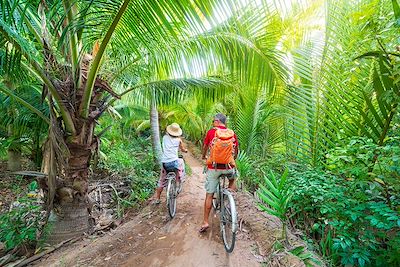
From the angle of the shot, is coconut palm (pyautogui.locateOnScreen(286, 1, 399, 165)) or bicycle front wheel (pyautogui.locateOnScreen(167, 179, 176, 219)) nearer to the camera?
coconut palm (pyautogui.locateOnScreen(286, 1, 399, 165))

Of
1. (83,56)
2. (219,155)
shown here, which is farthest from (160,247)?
(83,56)

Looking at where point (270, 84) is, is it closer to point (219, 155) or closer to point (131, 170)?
point (219, 155)

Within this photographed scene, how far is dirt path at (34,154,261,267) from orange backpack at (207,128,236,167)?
1140 millimetres

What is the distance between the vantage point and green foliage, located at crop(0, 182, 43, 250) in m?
4.18

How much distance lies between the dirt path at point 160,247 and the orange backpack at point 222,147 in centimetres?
114

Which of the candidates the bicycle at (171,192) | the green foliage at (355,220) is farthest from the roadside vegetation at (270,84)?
the bicycle at (171,192)

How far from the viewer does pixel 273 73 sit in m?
3.65

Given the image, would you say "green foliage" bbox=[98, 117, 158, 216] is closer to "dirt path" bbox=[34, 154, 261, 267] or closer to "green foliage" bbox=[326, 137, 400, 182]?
"dirt path" bbox=[34, 154, 261, 267]

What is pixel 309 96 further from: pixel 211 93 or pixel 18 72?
pixel 18 72

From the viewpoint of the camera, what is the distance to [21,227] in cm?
446

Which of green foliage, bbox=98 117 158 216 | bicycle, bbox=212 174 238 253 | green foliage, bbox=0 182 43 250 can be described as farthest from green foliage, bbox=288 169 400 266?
green foliage, bbox=0 182 43 250

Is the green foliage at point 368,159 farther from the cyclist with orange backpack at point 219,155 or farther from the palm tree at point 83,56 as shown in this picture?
the palm tree at point 83,56

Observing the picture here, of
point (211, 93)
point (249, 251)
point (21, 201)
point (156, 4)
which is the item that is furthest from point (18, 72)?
point (249, 251)

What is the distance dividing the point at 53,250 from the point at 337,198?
13.3 feet
